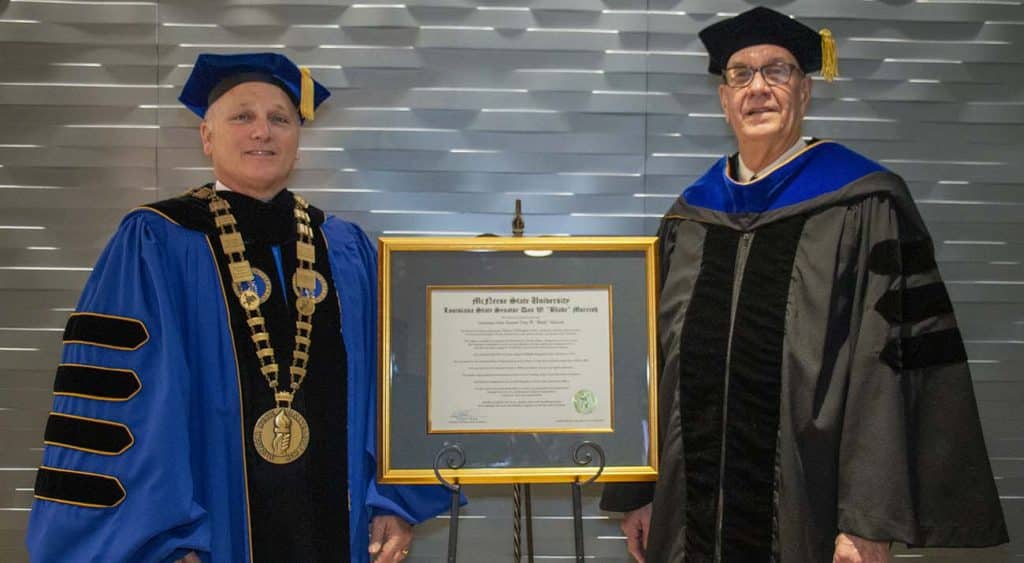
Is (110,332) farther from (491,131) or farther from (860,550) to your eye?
(860,550)

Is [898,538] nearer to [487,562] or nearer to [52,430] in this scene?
[487,562]

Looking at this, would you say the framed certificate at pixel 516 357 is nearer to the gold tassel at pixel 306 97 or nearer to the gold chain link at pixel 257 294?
the gold chain link at pixel 257 294

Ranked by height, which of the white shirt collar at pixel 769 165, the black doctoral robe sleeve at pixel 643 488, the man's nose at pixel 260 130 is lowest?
the black doctoral robe sleeve at pixel 643 488

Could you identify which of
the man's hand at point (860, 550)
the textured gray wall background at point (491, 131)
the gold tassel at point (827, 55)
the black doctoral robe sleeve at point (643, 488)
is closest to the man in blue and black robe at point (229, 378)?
the black doctoral robe sleeve at point (643, 488)

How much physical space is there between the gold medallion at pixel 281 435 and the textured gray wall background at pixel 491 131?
3.49 feet

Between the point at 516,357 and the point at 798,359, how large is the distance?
703mm

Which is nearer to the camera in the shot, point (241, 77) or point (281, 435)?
point (281, 435)

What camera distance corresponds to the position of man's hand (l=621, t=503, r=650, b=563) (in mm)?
2732

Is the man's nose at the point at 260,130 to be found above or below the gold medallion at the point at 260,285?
above

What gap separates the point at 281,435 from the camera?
2.45 metres

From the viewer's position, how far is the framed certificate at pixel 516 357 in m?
2.34

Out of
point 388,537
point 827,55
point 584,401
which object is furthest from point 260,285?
point 827,55

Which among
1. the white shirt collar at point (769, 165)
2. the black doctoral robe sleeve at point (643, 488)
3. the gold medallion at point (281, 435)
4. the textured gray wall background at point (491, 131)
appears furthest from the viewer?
the textured gray wall background at point (491, 131)

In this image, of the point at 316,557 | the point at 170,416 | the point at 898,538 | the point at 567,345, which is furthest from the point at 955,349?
the point at 170,416
